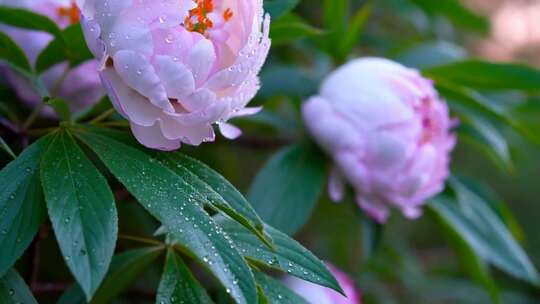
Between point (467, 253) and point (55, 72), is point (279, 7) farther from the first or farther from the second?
point (467, 253)

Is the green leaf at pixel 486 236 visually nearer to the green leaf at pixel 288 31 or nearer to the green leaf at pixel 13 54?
the green leaf at pixel 288 31

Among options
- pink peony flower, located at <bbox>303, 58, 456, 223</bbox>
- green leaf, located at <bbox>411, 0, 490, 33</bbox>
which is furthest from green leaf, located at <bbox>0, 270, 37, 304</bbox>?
green leaf, located at <bbox>411, 0, 490, 33</bbox>

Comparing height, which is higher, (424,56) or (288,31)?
(288,31)

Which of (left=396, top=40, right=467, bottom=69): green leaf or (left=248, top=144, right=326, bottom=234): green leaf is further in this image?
(left=396, top=40, right=467, bottom=69): green leaf

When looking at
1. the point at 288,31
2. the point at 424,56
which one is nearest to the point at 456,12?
the point at 424,56

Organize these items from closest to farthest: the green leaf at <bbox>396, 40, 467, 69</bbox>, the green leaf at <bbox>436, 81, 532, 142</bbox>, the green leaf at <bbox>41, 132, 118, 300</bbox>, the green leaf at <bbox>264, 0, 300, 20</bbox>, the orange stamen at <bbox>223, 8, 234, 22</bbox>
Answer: the green leaf at <bbox>41, 132, 118, 300</bbox> → the orange stamen at <bbox>223, 8, 234, 22</bbox> → the green leaf at <bbox>264, 0, 300, 20</bbox> → the green leaf at <bbox>436, 81, 532, 142</bbox> → the green leaf at <bbox>396, 40, 467, 69</bbox>

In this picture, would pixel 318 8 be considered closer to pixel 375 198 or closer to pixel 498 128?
pixel 498 128

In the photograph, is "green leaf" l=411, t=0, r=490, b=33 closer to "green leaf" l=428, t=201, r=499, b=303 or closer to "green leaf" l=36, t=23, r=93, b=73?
"green leaf" l=428, t=201, r=499, b=303
